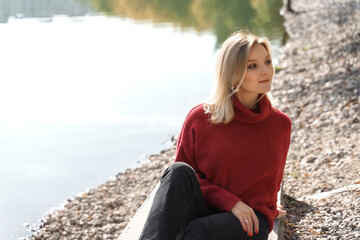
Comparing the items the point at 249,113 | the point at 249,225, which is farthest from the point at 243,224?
the point at 249,113

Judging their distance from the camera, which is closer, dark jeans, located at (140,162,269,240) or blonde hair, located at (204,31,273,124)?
dark jeans, located at (140,162,269,240)

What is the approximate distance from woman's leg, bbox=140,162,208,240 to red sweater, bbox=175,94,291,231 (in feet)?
0.58

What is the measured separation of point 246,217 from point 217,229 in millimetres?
197

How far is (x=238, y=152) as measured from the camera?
2936mm

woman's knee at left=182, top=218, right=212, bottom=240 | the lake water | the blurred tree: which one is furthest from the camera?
the blurred tree

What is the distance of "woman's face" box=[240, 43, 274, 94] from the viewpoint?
290 centimetres

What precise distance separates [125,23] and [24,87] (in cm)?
848

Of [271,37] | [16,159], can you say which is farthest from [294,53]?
[16,159]

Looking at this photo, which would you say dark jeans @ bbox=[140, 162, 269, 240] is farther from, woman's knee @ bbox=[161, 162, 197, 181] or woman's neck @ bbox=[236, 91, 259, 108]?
woman's neck @ bbox=[236, 91, 259, 108]

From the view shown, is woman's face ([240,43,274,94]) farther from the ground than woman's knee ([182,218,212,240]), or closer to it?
farther from the ground

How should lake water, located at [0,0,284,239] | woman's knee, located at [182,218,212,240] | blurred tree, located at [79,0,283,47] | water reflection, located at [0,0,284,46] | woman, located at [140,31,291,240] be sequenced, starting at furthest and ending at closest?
water reflection, located at [0,0,284,46]
blurred tree, located at [79,0,283,47]
lake water, located at [0,0,284,239]
woman, located at [140,31,291,240]
woman's knee, located at [182,218,212,240]

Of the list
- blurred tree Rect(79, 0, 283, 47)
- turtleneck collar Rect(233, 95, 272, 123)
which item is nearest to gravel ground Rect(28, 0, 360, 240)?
turtleneck collar Rect(233, 95, 272, 123)

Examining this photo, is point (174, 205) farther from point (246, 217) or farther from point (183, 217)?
point (246, 217)

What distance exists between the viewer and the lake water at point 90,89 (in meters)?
7.13
